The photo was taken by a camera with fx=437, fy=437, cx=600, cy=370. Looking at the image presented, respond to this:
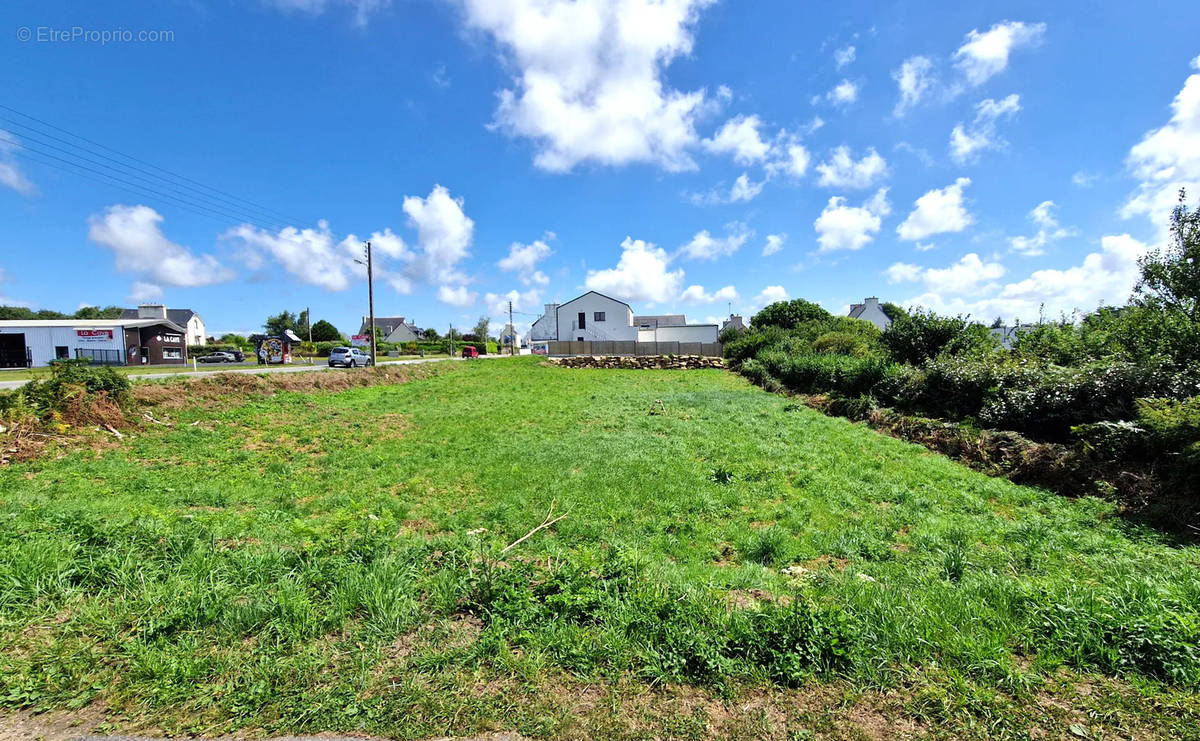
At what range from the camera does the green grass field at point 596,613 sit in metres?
2.29

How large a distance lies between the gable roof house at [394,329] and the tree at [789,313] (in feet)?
227

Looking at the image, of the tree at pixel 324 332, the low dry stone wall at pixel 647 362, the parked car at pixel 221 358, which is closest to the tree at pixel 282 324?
the tree at pixel 324 332

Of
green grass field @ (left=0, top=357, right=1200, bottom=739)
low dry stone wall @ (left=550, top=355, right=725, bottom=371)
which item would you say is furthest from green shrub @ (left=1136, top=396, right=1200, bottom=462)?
low dry stone wall @ (left=550, top=355, right=725, bottom=371)

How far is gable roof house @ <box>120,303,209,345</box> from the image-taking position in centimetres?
5669

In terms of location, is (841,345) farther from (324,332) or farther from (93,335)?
(324,332)

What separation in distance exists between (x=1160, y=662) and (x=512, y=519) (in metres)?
5.25

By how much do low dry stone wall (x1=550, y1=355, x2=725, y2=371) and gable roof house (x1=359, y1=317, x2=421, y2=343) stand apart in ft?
209

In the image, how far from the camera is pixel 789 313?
4797cm

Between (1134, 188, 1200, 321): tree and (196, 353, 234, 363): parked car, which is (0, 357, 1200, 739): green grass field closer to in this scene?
(1134, 188, 1200, 321): tree

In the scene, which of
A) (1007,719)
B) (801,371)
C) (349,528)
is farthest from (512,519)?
(801,371)

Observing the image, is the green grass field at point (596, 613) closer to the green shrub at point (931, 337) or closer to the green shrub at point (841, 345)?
the green shrub at point (931, 337)

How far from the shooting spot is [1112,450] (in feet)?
22.9

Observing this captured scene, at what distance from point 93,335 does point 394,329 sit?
5506cm

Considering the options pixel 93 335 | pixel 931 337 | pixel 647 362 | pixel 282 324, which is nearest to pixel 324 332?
pixel 282 324
